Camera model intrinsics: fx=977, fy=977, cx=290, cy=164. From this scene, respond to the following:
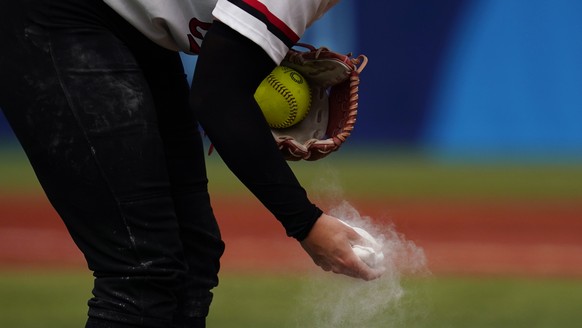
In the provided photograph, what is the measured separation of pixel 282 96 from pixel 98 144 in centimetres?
51

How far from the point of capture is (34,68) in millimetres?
1875

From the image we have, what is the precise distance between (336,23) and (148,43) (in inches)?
205

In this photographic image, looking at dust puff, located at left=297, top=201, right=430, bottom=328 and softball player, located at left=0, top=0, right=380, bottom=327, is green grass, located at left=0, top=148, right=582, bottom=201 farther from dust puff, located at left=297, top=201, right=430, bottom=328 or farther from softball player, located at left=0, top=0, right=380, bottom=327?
softball player, located at left=0, top=0, right=380, bottom=327

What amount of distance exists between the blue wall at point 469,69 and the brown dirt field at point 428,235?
1.12 metres

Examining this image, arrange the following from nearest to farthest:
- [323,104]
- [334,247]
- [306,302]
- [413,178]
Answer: [334,247], [323,104], [306,302], [413,178]

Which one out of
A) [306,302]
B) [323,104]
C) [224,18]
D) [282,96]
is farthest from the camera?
[306,302]

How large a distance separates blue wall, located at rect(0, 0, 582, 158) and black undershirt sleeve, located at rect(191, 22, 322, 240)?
533 cm

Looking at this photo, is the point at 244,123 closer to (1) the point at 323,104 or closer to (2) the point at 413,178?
(1) the point at 323,104

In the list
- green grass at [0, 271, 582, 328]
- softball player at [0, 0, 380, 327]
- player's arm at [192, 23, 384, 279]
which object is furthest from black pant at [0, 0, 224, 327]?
green grass at [0, 271, 582, 328]

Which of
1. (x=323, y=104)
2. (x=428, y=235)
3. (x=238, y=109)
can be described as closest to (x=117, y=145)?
(x=238, y=109)

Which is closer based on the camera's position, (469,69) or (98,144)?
(98,144)

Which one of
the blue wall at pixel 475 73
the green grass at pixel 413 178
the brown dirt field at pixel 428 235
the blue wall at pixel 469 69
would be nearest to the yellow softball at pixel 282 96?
the brown dirt field at pixel 428 235

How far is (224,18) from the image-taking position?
1.73m

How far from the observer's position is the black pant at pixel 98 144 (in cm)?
186
